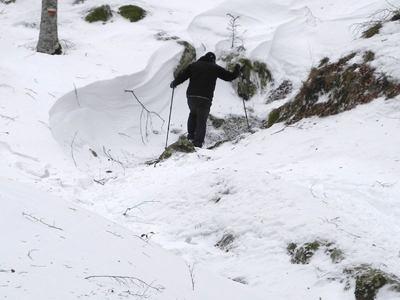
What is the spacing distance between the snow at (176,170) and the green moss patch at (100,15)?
302mm

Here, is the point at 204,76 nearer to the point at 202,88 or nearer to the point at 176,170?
the point at 202,88

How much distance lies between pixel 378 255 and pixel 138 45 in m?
9.93

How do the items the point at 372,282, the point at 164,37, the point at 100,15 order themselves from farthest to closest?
the point at 100,15 → the point at 164,37 → the point at 372,282

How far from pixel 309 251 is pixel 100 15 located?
37.4 ft

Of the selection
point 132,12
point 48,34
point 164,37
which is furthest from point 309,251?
point 132,12

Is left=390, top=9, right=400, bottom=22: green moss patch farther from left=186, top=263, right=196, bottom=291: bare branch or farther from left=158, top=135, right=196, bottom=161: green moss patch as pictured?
left=186, top=263, right=196, bottom=291: bare branch

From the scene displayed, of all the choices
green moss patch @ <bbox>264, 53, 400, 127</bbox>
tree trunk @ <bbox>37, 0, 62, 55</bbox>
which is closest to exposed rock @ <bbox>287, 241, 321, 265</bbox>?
A: green moss patch @ <bbox>264, 53, 400, 127</bbox>

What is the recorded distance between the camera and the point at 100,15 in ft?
48.4

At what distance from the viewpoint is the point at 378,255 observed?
450 centimetres

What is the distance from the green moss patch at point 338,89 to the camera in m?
8.06

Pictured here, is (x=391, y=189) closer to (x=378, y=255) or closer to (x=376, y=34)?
(x=378, y=255)

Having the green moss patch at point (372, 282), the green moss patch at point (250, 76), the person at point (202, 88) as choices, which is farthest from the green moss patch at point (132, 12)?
the green moss patch at point (372, 282)

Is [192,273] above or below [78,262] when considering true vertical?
below

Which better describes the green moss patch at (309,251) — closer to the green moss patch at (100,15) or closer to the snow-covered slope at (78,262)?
the snow-covered slope at (78,262)
